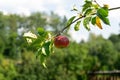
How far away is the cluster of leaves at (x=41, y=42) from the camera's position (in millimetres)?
1024

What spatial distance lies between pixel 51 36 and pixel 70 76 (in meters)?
22.7

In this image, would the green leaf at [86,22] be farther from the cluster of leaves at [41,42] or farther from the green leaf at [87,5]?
the cluster of leaves at [41,42]

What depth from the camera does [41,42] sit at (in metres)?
1.04

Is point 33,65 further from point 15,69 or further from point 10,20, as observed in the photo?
point 10,20

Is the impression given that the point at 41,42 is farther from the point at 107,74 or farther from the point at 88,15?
the point at 107,74

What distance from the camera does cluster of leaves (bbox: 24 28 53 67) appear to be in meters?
1.02

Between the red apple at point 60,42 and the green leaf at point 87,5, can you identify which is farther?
the green leaf at point 87,5

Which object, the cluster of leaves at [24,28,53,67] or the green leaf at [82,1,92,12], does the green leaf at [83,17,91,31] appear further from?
the cluster of leaves at [24,28,53,67]

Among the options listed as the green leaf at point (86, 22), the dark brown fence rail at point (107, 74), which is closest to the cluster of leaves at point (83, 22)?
the green leaf at point (86, 22)

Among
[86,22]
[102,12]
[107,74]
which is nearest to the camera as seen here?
[102,12]

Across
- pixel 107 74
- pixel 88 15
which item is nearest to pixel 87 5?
pixel 88 15

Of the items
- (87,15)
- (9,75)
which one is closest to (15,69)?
(9,75)

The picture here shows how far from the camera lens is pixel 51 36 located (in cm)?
107

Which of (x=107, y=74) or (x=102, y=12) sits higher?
(x=102, y=12)
